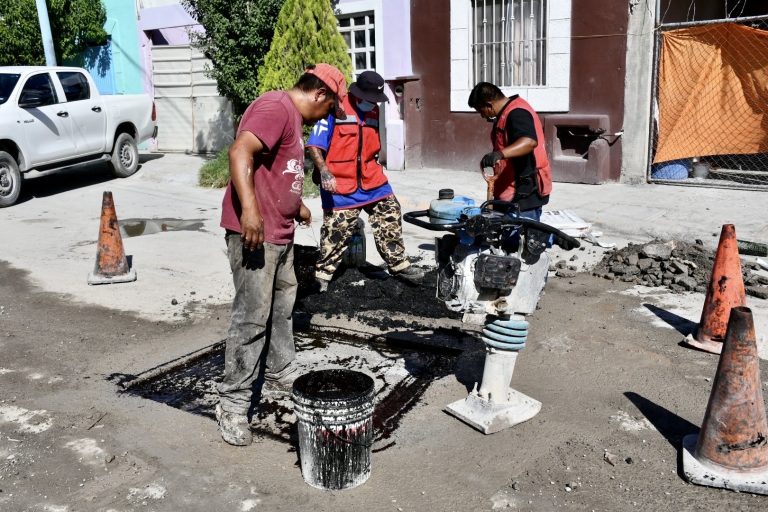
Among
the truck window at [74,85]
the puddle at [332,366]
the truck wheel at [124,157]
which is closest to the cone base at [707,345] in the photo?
the puddle at [332,366]

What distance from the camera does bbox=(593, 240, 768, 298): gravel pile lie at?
251 inches

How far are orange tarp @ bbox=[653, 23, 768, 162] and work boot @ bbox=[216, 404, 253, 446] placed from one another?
8.28 metres

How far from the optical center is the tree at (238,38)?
11883mm

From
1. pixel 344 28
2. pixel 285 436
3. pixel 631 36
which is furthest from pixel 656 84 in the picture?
pixel 285 436

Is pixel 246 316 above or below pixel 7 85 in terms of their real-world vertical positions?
below

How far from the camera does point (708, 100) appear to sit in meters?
10.2

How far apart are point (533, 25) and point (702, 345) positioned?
7456 mm

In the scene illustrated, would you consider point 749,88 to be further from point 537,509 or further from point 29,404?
point 29,404

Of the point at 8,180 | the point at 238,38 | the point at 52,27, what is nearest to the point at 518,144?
the point at 238,38

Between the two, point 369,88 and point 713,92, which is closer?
point 369,88

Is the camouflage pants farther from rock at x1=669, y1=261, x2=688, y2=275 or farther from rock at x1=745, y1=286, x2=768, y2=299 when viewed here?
rock at x1=745, y1=286, x2=768, y2=299

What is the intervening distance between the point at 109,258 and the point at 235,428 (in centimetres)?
386

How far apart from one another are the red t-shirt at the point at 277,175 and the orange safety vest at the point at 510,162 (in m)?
1.71

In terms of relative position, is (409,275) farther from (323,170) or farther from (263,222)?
(263,222)
